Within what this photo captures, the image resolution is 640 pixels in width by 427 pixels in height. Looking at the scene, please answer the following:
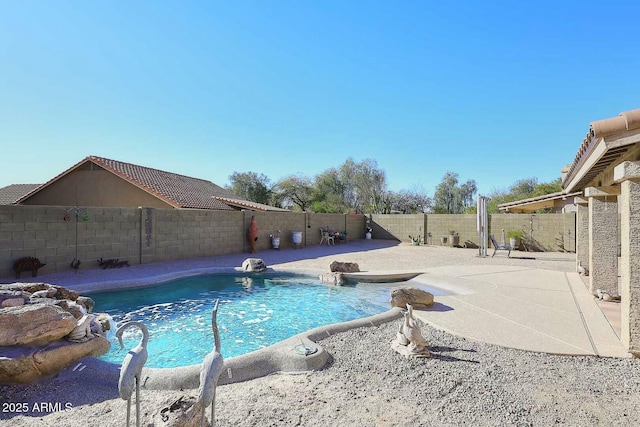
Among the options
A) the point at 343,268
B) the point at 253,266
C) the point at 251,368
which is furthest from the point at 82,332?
the point at 343,268

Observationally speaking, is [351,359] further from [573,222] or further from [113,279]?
[573,222]

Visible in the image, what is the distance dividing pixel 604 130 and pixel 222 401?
14.4 feet

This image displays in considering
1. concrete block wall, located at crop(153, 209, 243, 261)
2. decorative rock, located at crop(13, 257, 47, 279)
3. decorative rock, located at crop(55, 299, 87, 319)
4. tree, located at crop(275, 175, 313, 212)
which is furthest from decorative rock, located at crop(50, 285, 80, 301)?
tree, located at crop(275, 175, 313, 212)

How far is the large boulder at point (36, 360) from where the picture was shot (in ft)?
11.3

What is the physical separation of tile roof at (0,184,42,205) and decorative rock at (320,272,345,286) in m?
24.9

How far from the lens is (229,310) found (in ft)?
22.8

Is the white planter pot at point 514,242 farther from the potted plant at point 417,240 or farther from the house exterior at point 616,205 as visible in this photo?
Answer: the house exterior at point 616,205

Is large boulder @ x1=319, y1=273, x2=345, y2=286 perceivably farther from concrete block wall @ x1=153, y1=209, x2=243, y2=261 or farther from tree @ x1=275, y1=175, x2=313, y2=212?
tree @ x1=275, y1=175, x2=313, y2=212

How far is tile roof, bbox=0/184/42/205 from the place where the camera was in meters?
23.5

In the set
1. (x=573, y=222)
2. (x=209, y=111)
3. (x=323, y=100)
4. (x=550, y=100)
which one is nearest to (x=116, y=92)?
(x=209, y=111)

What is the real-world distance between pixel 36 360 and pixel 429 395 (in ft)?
13.1

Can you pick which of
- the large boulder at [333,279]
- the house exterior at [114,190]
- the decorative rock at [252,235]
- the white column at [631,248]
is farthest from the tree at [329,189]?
the white column at [631,248]

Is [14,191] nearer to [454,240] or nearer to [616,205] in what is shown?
[454,240]

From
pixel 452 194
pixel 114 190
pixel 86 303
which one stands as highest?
pixel 452 194
